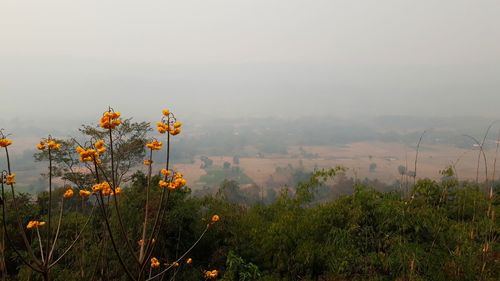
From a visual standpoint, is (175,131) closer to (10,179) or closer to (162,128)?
(162,128)

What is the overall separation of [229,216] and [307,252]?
2212mm

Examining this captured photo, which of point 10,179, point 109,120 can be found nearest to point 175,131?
point 109,120

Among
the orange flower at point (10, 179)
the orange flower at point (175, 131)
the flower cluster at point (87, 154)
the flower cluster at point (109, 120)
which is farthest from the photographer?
the orange flower at point (10, 179)

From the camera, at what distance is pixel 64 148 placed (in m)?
17.0

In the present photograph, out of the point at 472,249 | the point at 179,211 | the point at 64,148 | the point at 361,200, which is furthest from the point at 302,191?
the point at 64,148

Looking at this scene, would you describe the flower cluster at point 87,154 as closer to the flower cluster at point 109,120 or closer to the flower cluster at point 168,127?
the flower cluster at point 109,120

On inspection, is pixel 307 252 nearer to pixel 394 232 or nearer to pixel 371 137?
pixel 394 232

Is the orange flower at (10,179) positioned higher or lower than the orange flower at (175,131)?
lower

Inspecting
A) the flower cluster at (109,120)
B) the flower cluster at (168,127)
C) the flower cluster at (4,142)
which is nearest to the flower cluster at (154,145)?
the flower cluster at (168,127)

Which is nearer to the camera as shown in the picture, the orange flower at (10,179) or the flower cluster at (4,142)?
the flower cluster at (4,142)

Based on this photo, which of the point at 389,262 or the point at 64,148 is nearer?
the point at 389,262

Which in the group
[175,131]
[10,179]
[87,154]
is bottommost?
[10,179]

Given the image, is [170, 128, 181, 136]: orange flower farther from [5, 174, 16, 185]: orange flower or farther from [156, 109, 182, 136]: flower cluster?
[5, 174, 16, 185]: orange flower

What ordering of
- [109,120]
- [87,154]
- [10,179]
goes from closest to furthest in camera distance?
[87,154], [109,120], [10,179]
